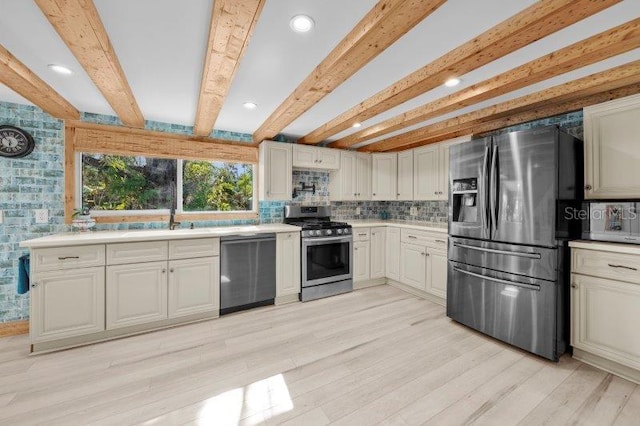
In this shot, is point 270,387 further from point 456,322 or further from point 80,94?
point 80,94

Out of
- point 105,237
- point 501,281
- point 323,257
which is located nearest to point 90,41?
point 105,237

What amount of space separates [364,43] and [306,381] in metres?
2.30

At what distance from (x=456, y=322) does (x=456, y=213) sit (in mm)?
1186

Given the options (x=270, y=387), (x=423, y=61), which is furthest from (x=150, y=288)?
(x=423, y=61)

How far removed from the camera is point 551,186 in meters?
2.16

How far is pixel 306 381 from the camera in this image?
6.43 feet

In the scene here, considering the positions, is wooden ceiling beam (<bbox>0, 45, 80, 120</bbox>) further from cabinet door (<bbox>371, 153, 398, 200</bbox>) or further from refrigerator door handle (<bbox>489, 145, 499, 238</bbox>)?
cabinet door (<bbox>371, 153, 398, 200</bbox>)

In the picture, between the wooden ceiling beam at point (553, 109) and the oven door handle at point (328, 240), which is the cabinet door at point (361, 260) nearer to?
the oven door handle at point (328, 240)

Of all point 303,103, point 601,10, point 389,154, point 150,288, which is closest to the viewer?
point 601,10

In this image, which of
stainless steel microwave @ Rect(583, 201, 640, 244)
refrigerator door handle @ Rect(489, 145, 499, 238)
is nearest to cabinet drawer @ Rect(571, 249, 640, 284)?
stainless steel microwave @ Rect(583, 201, 640, 244)

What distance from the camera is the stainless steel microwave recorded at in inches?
79.9

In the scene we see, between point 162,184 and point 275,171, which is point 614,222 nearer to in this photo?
point 275,171

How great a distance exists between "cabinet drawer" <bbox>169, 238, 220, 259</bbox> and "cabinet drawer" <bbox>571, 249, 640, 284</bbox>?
3.39 metres

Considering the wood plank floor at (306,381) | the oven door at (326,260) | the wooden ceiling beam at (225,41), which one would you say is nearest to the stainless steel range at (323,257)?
Answer: the oven door at (326,260)
